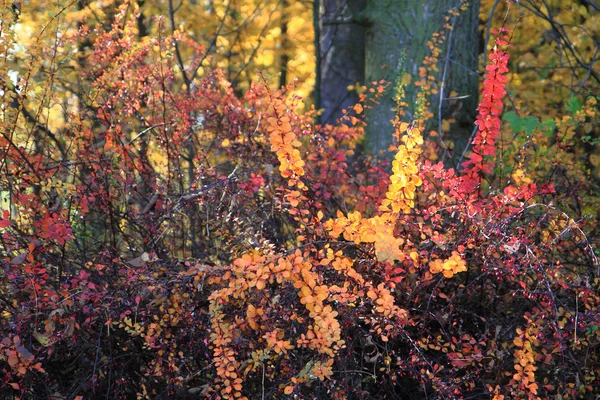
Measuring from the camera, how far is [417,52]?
609 cm

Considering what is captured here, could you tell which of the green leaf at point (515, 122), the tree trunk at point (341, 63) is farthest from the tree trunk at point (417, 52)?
the tree trunk at point (341, 63)

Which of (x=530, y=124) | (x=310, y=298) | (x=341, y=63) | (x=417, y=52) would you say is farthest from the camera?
(x=341, y=63)

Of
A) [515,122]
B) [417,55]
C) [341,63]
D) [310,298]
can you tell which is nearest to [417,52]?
[417,55]

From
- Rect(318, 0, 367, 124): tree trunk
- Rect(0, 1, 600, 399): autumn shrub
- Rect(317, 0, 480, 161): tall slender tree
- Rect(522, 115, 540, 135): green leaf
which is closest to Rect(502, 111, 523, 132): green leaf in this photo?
Rect(522, 115, 540, 135): green leaf

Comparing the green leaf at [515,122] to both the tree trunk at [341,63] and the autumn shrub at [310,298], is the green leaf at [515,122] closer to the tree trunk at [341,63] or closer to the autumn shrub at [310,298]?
the autumn shrub at [310,298]

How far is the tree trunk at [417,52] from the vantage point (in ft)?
19.9

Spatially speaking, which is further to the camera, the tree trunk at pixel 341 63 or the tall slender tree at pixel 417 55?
the tree trunk at pixel 341 63

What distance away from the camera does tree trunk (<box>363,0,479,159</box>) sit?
19.9ft

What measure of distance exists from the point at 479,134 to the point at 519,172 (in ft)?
1.14

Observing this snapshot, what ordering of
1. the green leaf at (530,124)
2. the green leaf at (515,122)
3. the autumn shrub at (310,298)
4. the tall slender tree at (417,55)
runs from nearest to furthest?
the autumn shrub at (310,298) < the green leaf at (530,124) < the green leaf at (515,122) < the tall slender tree at (417,55)

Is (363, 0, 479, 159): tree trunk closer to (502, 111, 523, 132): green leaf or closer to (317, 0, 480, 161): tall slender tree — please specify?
(317, 0, 480, 161): tall slender tree

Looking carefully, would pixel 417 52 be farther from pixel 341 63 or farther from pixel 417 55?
pixel 341 63

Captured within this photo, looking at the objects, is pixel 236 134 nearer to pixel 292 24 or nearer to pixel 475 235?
pixel 475 235

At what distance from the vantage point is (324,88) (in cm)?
1054
